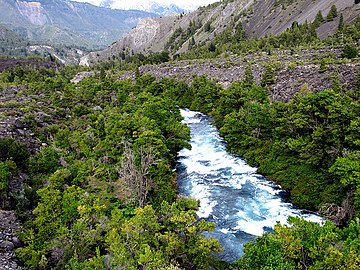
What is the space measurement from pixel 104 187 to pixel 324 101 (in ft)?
93.4

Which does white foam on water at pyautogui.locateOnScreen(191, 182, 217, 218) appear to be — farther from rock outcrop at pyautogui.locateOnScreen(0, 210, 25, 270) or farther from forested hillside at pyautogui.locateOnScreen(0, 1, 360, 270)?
rock outcrop at pyautogui.locateOnScreen(0, 210, 25, 270)

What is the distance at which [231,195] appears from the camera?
132ft

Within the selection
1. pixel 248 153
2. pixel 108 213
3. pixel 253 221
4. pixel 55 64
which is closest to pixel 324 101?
pixel 248 153

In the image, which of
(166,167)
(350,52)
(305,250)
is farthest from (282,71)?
(305,250)

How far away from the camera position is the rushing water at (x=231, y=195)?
32906mm

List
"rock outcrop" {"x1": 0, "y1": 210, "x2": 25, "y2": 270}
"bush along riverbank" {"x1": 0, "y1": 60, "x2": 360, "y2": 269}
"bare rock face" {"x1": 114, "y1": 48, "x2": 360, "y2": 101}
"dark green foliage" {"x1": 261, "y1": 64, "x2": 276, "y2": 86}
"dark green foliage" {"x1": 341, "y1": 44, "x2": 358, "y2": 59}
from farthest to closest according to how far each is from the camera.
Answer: "dark green foliage" {"x1": 261, "y1": 64, "x2": 276, "y2": 86} → "dark green foliage" {"x1": 341, "y1": 44, "x2": 358, "y2": 59} → "bare rock face" {"x1": 114, "y1": 48, "x2": 360, "y2": 101} → "rock outcrop" {"x1": 0, "y1": 210, "x2": 25, "y2": 270} → "bush along riverbank" {"x1": 0, "y1": 60, "x2": 360, "y2": 269}

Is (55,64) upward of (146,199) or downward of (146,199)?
upward

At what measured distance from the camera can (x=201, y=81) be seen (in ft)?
267

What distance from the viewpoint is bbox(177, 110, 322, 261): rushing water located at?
3291 centimetres

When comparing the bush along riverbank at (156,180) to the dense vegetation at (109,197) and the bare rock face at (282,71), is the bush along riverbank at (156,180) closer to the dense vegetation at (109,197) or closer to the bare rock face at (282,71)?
the dense vegetation at (109,197)

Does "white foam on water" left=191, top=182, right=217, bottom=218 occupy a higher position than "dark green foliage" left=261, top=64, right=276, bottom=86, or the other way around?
"dark green foliage" left=261, top=64, right=276, bottom=86

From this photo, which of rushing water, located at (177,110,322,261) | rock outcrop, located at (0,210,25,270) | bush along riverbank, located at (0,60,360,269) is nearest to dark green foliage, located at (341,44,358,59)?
bush along riverbank, located at (0,60,360,269)

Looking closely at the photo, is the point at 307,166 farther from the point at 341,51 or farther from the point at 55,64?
the point at 55,64

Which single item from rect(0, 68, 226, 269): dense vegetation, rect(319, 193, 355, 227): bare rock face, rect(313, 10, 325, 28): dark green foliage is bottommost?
rect(319, 193, 355, 227): bare rock face
